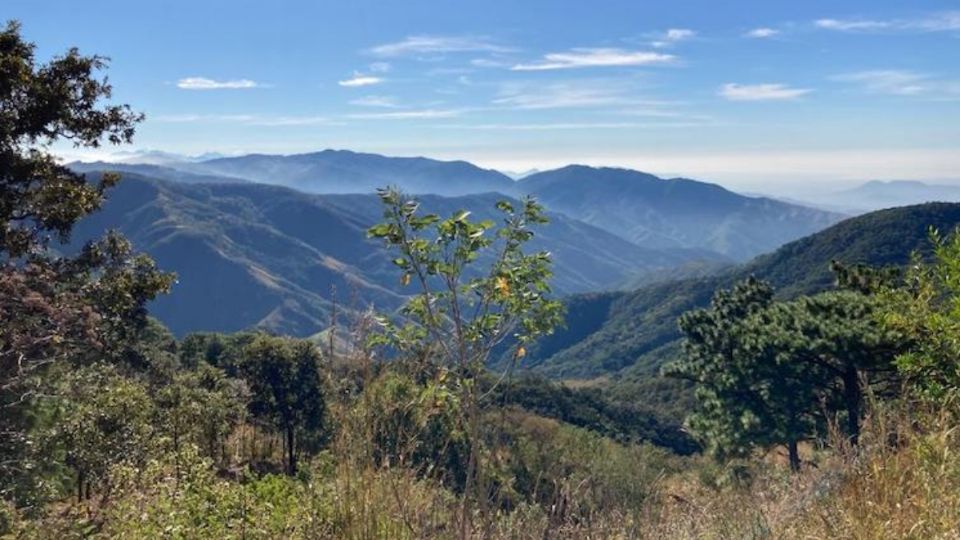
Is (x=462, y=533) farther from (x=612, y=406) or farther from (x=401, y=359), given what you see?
(x=612, y=406)

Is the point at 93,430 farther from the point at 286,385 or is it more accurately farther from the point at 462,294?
the point at 286,385

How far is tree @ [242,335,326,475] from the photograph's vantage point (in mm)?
33312

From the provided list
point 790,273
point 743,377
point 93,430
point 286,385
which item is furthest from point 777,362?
point 790,273

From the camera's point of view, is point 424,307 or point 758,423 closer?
point 424,307

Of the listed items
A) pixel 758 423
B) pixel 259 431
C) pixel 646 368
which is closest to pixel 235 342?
pixel 259 431

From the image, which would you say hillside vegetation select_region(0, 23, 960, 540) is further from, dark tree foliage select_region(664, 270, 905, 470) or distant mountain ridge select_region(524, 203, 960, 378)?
distant mountain ridge select_region(524, 203, 960, 378)

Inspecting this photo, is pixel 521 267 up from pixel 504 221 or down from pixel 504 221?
down

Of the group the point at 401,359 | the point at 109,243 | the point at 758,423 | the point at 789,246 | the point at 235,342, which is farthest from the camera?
the point at 789,246

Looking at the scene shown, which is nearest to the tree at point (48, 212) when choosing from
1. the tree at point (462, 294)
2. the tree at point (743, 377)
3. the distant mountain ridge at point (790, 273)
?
the tree at point (462, 294)

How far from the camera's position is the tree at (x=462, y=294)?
3721 millimetres

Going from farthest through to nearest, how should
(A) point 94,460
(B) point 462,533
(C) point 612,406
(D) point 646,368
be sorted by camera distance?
(D) point 646,368 < (C) point 612,406 < (A) point 94,460 < (B) point 462,533

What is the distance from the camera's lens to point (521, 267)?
12.7 ft

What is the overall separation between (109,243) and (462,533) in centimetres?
1335

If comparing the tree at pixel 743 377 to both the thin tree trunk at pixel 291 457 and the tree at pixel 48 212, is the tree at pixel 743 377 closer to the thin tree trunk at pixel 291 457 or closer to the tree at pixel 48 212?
the thin tree trunk at pixel 291 457
